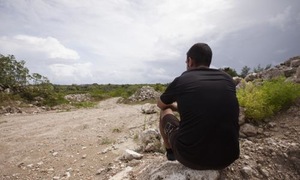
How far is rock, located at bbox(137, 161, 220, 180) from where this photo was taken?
2.84 meters

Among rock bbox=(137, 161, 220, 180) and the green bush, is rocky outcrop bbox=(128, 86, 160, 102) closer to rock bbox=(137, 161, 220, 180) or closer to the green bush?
the green bush

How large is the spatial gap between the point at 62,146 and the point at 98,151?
0.98 meters

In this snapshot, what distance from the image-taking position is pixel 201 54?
2.84 meters

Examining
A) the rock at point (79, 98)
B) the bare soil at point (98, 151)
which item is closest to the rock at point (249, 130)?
the bare soil at point (98, 151)

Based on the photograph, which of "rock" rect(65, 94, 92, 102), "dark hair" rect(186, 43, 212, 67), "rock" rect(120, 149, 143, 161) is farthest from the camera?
"rock" rect(65, 94, 92, 102)

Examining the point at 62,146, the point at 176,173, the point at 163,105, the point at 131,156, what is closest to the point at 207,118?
the point at 163,105

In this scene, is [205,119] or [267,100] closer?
[205,119]

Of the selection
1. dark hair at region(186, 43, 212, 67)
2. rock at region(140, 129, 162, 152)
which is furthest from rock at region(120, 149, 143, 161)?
dark hair at region(186, 43, 212, 67)

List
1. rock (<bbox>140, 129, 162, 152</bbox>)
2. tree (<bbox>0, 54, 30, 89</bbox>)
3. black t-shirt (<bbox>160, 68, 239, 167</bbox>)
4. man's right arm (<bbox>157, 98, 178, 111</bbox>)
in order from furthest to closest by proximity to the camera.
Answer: tree (<bbox>0, 54, 30, 89</bbox>)
rock (<bbox>140, 129, 162, 152</bbox>)
man's right arm (<bbox>157, 98, 178, 111</bbox>)
black t-shirt (<bbox>160, 68, 239, 167</bbox>)

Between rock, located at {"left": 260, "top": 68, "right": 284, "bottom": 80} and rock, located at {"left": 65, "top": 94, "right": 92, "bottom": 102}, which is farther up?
rock, located at {"left": 260, "top": 68, "right": 284, "bottom": 80}

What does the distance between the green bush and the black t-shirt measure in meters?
2.43

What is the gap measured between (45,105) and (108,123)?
700 centimetres

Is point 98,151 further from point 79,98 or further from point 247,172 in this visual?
point 79,98

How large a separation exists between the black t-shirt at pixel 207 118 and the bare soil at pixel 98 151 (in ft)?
2.27
